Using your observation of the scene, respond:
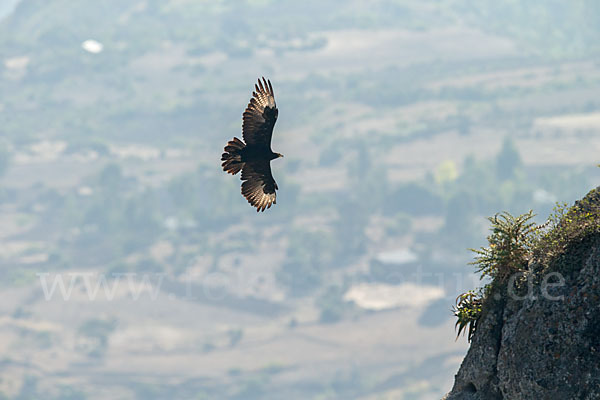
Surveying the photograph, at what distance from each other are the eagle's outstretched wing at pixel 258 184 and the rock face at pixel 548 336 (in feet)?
25.2

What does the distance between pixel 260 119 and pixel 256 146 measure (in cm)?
80

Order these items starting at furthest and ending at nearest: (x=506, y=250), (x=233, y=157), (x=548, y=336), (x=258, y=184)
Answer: (x=258, y=184) < (x=233, y=157) < (x=506, y=250) < (x=548, y=336)

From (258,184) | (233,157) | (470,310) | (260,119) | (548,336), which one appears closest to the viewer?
(548,336)

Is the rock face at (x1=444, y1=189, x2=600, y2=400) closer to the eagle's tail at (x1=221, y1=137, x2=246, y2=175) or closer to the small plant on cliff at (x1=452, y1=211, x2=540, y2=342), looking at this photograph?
the small plant on cliff at (x1=452, y1=211, x2=540, y2=342)

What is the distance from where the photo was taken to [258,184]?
31.0 metres

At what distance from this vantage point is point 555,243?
83.7 ft

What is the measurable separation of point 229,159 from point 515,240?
27.1ft

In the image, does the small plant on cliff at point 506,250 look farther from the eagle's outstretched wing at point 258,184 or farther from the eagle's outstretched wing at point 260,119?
the eagle's outstretched wing at point 260,119

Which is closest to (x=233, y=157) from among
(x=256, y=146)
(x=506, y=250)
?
(x=256, y=146)

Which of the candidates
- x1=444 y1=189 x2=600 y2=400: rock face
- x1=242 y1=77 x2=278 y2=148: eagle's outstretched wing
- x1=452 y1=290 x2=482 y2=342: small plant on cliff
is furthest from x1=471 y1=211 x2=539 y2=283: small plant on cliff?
x1=242 y1=77 x2=278 y2=148: eagle's outstretched wing

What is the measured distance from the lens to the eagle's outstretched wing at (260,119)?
30.1m

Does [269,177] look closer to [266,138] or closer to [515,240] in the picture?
[266,138]

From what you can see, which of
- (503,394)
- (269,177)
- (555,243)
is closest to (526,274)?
(555,243)

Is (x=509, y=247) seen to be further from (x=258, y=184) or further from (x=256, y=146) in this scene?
(x=258, y=184)
